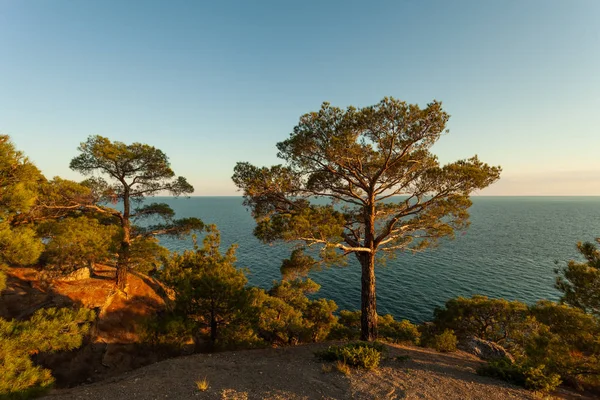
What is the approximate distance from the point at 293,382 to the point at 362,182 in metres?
8.88

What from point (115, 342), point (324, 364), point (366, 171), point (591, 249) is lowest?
point (115, 342)

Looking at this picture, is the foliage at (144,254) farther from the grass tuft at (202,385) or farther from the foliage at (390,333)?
the foliage at (390,333)

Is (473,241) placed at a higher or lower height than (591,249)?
lower

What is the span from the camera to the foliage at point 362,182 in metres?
11.0

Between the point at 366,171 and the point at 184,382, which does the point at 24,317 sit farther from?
the point at 366,171

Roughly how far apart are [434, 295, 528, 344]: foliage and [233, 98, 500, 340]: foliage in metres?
14.6

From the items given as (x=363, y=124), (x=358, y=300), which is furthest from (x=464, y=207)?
(x=358, y=300)

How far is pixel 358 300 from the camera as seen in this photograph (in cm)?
3706

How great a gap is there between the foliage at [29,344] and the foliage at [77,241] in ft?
24.6

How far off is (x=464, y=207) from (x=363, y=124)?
6.37 metres

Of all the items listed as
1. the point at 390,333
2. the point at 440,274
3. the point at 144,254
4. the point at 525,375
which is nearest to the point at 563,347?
the point at 525,375

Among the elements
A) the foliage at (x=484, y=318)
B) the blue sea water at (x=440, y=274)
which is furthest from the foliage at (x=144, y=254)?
the foliage at (x=484, y=318)

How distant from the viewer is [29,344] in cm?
704

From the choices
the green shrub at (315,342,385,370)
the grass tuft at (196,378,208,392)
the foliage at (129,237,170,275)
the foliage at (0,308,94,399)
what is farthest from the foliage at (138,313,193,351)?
the green shrub at (315,342,385,370)
